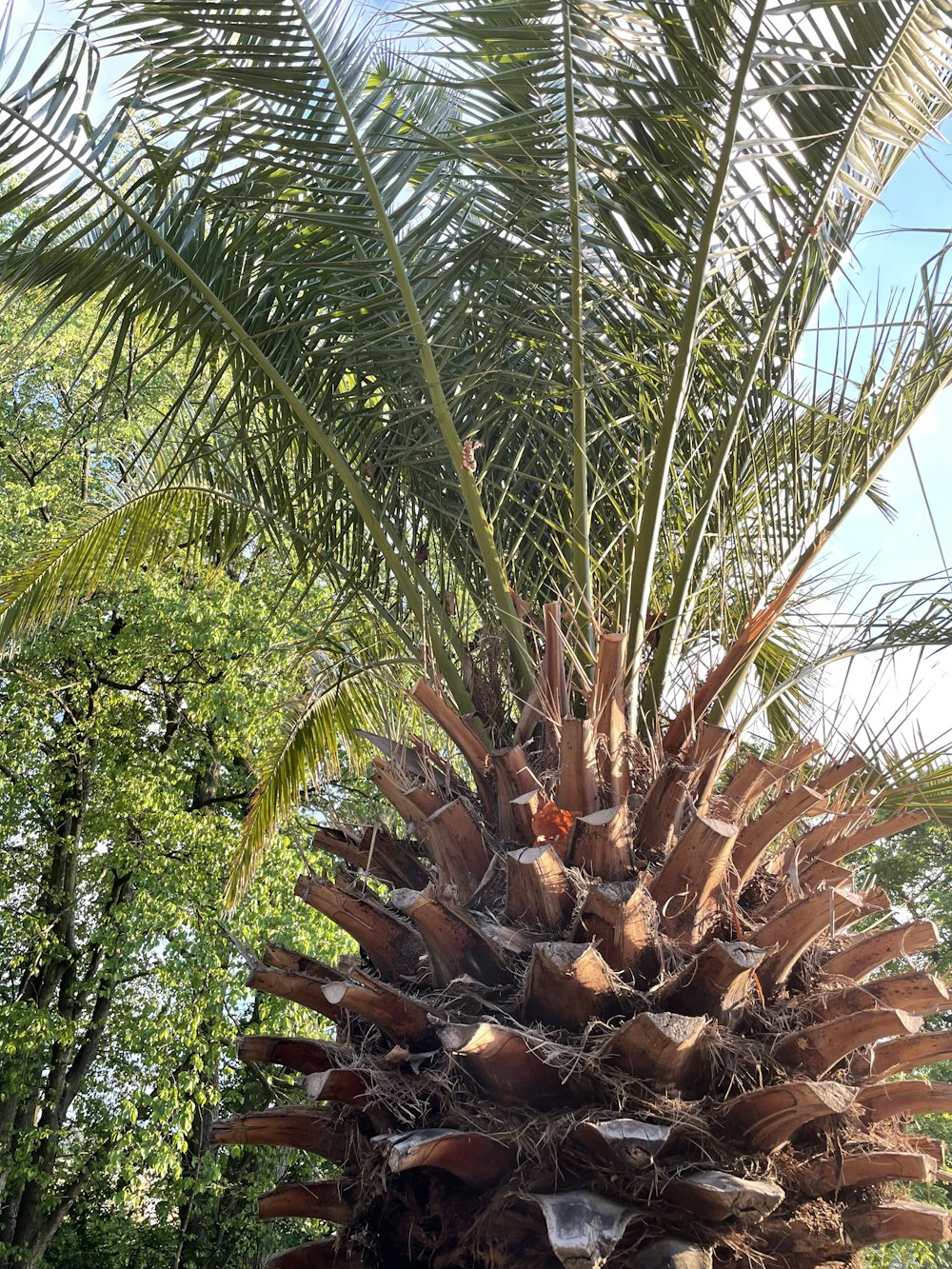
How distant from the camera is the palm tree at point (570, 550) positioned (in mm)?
2197

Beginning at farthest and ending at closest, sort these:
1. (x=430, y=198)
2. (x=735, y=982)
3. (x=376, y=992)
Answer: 1. (x=430, y=198)
2. (x=376, y=992)
3. (x=735, y=982)

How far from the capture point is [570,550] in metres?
3.58

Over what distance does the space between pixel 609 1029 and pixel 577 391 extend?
6.20ft

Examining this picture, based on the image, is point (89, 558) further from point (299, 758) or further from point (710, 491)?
point (710, 491)

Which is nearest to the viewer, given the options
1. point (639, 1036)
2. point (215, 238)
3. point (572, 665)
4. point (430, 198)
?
point (639, 1036)

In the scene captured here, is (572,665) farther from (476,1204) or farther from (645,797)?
(476,1204)

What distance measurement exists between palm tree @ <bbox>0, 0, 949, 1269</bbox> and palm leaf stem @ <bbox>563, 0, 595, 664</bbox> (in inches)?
0.6

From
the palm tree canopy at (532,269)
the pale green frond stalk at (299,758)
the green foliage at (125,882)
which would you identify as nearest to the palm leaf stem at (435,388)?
the palm tree canopy at (532,269)

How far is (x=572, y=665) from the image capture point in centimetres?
297

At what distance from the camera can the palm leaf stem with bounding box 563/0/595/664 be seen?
299 centimetres

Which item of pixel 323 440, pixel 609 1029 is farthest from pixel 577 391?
pixel 609 1029

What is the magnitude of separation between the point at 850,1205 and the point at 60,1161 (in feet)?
33.5

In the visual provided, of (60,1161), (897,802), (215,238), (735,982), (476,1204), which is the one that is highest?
(215,238)

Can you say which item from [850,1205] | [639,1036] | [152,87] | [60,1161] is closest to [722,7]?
[152,87]
